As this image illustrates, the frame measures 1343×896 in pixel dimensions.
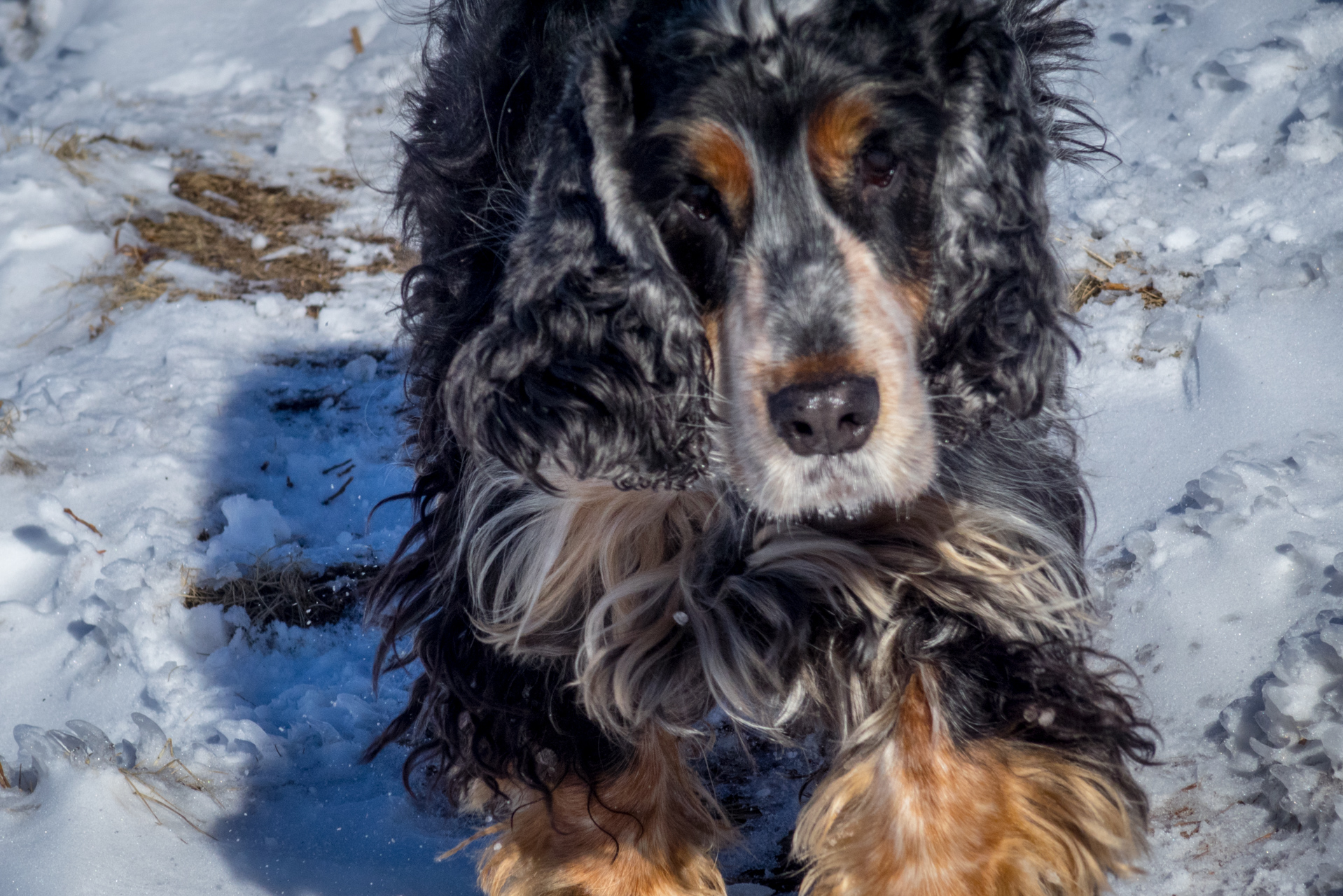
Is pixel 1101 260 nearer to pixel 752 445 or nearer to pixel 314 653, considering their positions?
pixel 752 445

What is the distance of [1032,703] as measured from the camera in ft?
7.83

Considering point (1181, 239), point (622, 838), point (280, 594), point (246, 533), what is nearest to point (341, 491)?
point (246, 533)

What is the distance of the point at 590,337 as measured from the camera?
2221 mm

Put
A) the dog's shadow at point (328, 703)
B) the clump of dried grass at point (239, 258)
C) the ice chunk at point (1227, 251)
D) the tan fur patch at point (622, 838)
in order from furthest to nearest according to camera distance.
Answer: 1. the clump of dried grass at point (239, 258)
2. the ice chunk at point (1227, 251)
3. the dog's shadow at point (328, 703)
4. the tan fur patch at point (622, 838)

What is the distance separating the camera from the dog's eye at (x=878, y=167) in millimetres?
2088

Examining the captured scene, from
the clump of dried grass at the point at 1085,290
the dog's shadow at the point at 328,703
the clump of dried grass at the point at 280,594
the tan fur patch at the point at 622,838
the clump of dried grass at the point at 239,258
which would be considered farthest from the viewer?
the clump of dried grass at the point at 239,258

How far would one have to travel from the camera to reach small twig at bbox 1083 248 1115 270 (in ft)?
13.4

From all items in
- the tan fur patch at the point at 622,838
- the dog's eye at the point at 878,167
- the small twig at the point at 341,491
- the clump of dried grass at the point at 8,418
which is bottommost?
the small twig at the point at 341,491

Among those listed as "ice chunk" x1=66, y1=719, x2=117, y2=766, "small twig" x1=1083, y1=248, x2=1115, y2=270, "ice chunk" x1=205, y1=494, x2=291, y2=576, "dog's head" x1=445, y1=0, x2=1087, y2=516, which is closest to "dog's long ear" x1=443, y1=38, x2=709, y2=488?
"dog's head" x1=445, y1=0, x2=1087, y2=516

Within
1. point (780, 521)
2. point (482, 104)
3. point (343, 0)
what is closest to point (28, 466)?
point (482, 104)

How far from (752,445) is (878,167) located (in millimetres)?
507

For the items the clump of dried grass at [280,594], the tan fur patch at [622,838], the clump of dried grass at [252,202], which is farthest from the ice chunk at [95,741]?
the clump of dried grass at [252,202]

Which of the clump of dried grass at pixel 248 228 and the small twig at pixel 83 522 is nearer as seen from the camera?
the small twig at pixel 83 522

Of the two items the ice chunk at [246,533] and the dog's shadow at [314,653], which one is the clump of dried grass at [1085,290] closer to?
the dog's shadow at [314,653]
